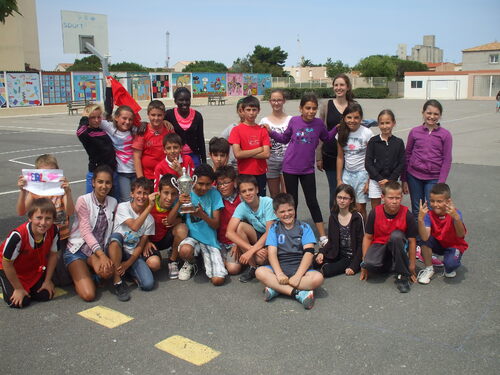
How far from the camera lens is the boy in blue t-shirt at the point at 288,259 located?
173 inches

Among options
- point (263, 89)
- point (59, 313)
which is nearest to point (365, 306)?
point (59, 313)

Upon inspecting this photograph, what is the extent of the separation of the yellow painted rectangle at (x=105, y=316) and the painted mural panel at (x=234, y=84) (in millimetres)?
47812

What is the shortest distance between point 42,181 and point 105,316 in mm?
1491

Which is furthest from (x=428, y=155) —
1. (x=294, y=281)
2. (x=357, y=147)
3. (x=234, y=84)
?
(x=234, y=84)

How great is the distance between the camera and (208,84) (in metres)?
48.5

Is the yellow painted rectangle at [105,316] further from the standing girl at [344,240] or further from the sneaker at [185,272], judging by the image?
the standing girl at [344,240]

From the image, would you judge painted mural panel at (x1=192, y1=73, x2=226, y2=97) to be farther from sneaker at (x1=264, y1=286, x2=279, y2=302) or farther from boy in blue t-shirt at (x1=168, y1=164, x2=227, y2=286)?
sneaker at (x1=264, y1=286, x2=279, y2=302)

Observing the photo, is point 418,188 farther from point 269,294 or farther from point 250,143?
point 269,294

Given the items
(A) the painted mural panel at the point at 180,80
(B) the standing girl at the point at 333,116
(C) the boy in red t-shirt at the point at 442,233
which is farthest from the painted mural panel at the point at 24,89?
(C) the boy in red t-shirt at the point at 442,233

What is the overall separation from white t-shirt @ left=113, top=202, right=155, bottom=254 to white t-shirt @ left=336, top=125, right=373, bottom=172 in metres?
2.43

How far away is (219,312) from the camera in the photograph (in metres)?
4.19

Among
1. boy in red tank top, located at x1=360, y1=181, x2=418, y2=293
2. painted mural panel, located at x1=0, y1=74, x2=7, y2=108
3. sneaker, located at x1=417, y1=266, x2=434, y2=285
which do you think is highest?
painted mural panel, located at x1=0, y1=74, x2=7, y2=108

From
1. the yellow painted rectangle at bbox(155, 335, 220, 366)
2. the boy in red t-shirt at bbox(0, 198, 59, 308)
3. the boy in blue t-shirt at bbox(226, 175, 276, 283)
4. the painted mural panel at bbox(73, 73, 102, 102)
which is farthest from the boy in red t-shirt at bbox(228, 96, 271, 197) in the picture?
the painted mural panel at bbox(73, 73, 102, 102)

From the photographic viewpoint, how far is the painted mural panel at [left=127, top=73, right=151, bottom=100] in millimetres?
40906
